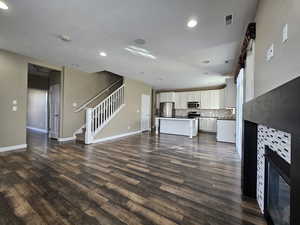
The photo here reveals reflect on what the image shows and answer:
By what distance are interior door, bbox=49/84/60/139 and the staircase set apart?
2.87ft

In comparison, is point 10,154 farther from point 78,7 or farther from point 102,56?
point 78,7

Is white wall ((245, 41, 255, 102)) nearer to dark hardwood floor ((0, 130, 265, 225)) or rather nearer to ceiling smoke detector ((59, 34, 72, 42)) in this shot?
dark hardwood floor ((0, 130, 265, 225))

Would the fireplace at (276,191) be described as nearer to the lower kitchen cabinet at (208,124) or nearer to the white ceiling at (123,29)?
the white ceiling at (123,29)

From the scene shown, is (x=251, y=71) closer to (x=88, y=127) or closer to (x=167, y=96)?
(x=88, y=127)

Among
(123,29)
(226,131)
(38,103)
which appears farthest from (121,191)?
(38,103)

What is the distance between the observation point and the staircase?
468cm

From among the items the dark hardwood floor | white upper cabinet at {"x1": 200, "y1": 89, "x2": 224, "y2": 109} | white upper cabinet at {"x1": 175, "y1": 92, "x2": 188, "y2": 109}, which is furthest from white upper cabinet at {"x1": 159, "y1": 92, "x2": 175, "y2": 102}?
the dark hardwood floor

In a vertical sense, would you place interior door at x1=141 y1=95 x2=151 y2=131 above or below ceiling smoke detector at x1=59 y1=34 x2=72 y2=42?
below

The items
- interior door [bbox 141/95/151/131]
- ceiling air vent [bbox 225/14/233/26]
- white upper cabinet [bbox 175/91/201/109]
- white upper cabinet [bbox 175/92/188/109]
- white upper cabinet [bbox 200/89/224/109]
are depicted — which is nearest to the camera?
ceiling air vent [bbox 225/14/233/26]

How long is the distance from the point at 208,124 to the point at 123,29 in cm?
681

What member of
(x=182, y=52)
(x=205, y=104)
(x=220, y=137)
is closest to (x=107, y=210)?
(x=182, y=52)

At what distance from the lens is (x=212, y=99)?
7570 millimetres

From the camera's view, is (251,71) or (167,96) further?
(167,96)

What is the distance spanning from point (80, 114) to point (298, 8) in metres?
6.10
